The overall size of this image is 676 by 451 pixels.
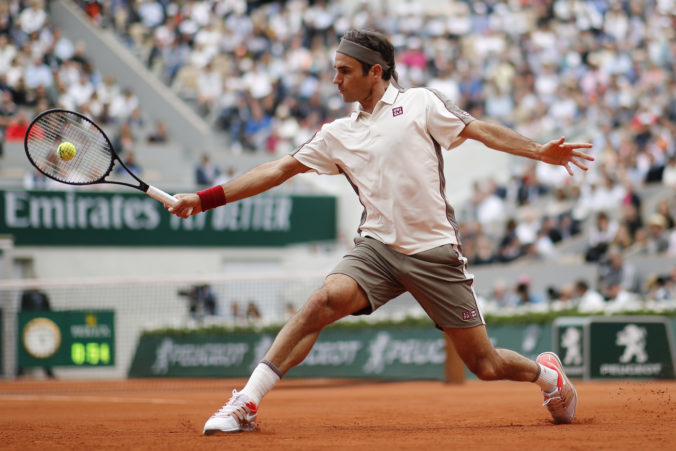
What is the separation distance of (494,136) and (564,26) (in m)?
24.1

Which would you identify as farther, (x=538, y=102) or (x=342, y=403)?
(x=538, y=102)

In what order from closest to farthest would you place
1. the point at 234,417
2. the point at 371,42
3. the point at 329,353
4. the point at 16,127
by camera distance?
the point at 234,417, the point at 371,42, the point at 329,353, the point at 16,127

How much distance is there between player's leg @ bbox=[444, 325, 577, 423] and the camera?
6.88m

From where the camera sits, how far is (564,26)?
2970cm

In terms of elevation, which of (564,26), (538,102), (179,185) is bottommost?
(179,185)

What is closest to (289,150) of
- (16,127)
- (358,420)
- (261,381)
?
(16,127)

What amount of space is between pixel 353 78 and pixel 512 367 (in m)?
2.08

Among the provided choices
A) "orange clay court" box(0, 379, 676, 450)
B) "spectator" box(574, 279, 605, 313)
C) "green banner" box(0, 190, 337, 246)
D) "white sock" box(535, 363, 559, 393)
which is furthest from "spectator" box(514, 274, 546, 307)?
"white sock" box(535, 363, 559, 393)

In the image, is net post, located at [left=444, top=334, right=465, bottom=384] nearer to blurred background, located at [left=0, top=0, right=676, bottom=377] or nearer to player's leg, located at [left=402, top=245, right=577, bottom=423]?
blurred background, located at [left=0, top=0, right=676, bottom=377]

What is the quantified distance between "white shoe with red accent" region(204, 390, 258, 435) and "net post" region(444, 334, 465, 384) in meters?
9.42

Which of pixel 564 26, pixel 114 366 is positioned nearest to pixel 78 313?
pixel 114 366

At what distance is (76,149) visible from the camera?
24.4ft

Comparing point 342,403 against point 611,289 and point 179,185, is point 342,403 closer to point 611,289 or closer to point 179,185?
point 611,289

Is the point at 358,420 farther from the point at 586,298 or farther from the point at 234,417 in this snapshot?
the point at 586,298
